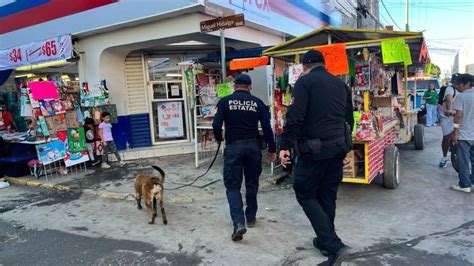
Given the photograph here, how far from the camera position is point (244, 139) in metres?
4.37

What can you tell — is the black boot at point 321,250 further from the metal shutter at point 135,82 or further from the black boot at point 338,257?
the metal shutter at point 135,82

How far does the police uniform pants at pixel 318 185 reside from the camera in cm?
351

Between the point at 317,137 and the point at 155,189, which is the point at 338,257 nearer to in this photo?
the point at 317,137

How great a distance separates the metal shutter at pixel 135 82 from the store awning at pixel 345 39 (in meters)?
4.51

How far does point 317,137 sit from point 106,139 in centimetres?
623

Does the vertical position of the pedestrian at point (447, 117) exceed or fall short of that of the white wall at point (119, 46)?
it falls short

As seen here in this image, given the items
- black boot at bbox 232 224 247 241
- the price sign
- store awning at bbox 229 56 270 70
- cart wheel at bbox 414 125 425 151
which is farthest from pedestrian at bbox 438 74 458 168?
black boot at bbox 232 224 247 241

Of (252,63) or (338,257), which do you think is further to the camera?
(252,63)

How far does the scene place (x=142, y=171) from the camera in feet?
26.8

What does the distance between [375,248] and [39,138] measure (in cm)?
705

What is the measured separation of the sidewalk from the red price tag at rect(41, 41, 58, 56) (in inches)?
128

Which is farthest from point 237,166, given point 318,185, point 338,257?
point 338,257

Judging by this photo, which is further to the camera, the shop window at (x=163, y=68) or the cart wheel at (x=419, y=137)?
the shop window at (x=163, y=68)

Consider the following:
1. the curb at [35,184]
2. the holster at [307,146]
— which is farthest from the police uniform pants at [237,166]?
the curb at [35,184]
